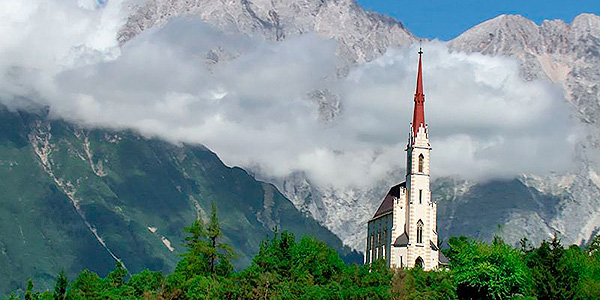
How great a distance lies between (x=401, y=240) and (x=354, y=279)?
132ft

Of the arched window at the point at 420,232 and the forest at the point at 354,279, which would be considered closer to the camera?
the forest at the point at 354,279

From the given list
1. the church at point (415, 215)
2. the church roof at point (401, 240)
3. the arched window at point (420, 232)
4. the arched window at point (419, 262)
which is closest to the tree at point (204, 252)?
the church at point (415, 215)

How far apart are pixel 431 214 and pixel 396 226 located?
668 cm

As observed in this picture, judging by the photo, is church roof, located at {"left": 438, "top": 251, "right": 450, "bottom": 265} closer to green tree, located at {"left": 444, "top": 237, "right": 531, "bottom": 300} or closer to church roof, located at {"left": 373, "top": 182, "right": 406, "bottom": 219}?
church roof, located at {"left": 373, "top": 182, "right": 406, "bottom": 219}

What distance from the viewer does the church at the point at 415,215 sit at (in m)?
165

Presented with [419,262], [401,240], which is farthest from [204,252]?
[401,240]

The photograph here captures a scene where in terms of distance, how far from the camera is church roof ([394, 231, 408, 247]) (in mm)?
166125

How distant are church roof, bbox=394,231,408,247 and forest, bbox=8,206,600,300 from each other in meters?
30.7

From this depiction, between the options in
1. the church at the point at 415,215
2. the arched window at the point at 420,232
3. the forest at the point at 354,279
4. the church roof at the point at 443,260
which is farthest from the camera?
the arched window at the point at 420,232

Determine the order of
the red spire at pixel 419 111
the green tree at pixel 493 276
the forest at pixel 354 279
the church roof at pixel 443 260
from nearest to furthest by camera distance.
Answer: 1. the green tree at pixel 493 276
2. the forest at pixel 354 279
3. the church roof at pixel 443 260
4. the red spire at pixel 419 111

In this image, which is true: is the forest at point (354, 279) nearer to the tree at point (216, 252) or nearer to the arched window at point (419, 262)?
the tree at point (216, 252)

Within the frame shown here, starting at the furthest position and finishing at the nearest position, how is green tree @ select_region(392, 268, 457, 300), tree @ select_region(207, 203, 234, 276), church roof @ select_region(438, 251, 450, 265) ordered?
church roof @ select_region(438, 251, 450, 265), tree @ select_region(207, 203, 234, 276), green tree @ select_region(392, 268, 457, 300)

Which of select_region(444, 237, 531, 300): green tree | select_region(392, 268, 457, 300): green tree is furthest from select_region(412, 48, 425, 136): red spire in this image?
select_region(444, 237, 531, 300): green tree

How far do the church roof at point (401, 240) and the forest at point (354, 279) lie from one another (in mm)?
30684
